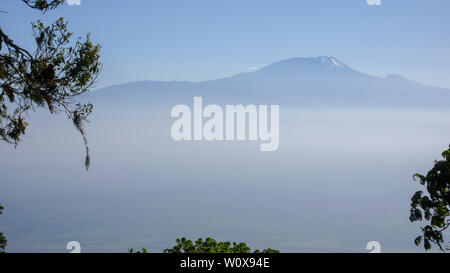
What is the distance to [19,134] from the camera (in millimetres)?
11555

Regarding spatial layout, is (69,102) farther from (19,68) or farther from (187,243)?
(187,243)
